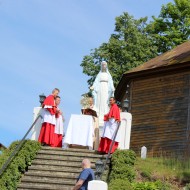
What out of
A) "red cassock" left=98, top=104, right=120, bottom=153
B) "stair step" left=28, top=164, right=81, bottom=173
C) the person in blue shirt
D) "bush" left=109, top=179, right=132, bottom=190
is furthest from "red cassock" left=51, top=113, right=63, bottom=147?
the person in blue shirt

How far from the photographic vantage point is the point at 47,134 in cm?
1884

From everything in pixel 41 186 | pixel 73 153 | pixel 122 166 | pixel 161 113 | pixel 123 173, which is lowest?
pixel 41 186

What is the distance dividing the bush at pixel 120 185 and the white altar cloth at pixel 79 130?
428 cm

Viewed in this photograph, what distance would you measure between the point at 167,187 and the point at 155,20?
26.4 metres

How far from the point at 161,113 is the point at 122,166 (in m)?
9.60

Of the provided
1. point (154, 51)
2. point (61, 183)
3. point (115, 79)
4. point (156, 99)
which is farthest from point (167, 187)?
point (154, 51)

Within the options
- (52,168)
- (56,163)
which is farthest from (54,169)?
(56,163)

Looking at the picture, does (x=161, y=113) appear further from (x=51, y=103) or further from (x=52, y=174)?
(x=52, y=174)

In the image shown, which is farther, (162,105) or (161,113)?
(162,105)

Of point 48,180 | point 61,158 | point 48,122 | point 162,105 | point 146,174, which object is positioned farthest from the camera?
point 162,105

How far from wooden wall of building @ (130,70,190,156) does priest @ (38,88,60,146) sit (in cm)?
669

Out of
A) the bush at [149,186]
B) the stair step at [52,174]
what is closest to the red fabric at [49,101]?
the stair step at [52,174]

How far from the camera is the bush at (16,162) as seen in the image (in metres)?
15.3

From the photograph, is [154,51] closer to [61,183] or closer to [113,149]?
[113,149]
